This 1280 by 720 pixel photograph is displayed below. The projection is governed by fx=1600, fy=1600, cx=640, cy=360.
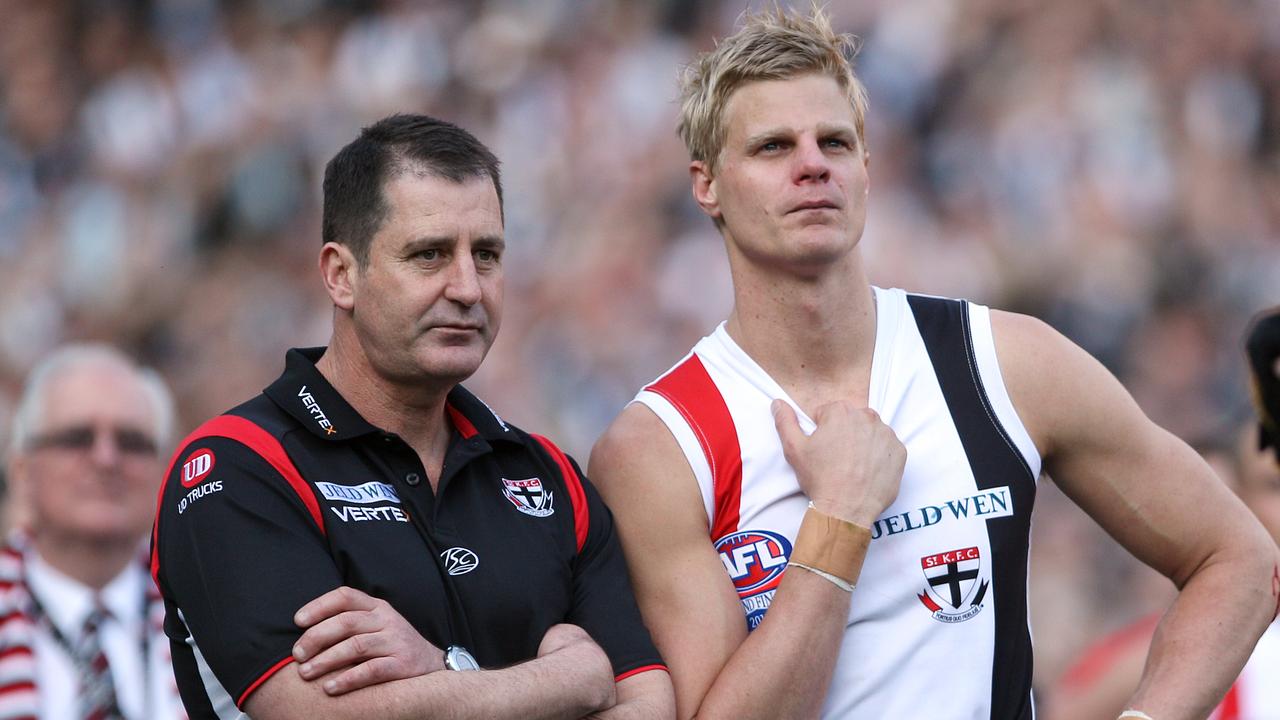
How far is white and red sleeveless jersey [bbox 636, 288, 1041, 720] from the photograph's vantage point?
12.2ft

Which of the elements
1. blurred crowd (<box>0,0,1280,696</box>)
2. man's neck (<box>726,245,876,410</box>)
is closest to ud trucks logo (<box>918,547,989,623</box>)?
man's neck (<box>726,245,876,410</box>)

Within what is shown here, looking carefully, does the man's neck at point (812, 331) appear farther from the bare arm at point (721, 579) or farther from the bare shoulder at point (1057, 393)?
the bare shoulder at point (1057, 393)

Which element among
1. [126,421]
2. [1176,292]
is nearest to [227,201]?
[126,421]

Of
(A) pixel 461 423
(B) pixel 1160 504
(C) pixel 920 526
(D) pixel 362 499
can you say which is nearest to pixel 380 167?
(A) pixel 461 423

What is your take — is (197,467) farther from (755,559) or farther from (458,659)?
(755,559)

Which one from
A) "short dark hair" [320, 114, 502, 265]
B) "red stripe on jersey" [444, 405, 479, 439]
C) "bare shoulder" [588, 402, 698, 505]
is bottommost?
"bare shoulder" [588, 402, 698, 505]

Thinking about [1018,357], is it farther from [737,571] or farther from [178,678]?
[178,678]

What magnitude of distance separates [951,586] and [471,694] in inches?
47.9

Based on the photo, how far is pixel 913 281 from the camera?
35.3ft

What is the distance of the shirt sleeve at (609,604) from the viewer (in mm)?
3564

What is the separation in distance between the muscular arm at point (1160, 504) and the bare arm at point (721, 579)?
430 mm

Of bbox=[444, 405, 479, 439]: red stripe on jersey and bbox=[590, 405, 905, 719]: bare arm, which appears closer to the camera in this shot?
bbox=[590, 405, 905, 719]: bare arm

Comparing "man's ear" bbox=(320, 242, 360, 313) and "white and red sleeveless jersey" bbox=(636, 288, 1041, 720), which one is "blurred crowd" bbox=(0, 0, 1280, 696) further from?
"man's ear" bbox=(320, 242, 360, 313)

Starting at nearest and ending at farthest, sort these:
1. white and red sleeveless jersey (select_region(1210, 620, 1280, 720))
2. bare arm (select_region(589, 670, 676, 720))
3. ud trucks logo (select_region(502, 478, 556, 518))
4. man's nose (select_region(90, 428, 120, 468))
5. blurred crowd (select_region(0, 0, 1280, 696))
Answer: bare arm (select_region(589, 670, 676, 720)) < ud trucks logo (select_region(502, 478, 556, 518)) < white and red sleeveless jersey (select_region(1210, 620, 1280, 720)) < man's nose (select_region(90, 428, 120, 468)) < blurred crowd (select_region(0, 0, 1280, 696))
